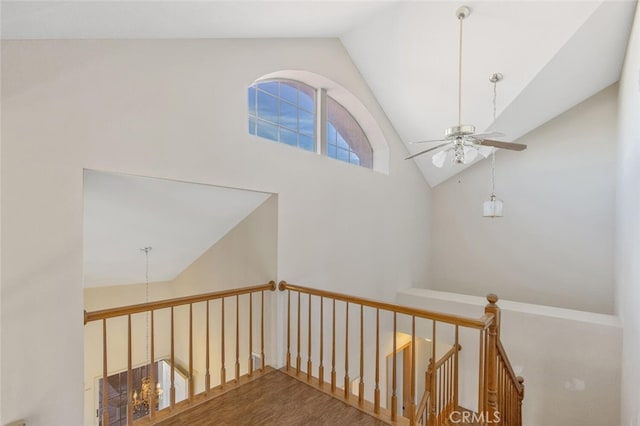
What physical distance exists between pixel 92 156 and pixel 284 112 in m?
2.05

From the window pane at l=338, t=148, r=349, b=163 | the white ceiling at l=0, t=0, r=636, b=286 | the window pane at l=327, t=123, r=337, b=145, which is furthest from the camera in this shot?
the window pane at l=338, t=148, r=349, b=163

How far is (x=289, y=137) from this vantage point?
352 cm

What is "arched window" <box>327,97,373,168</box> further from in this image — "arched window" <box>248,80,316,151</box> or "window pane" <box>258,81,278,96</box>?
"window pane" <box>258,81,278,96</box>

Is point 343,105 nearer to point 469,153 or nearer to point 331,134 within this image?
point 331,134

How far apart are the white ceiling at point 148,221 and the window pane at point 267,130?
68 centimetres

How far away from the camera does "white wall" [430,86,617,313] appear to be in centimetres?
453

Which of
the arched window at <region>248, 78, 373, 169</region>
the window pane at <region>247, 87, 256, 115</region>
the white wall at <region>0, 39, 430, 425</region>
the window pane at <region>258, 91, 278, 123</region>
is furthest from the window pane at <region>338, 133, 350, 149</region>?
the window pane at <region>247, 87, 256, 115</region>

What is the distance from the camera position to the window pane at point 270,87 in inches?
129

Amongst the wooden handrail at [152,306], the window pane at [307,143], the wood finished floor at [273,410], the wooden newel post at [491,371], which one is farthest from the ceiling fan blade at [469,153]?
the wood finished floor at [273,410]

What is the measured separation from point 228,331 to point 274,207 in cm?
178

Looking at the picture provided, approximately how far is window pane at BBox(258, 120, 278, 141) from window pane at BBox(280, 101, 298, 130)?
0.15 metres

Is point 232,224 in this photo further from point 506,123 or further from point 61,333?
A: point 506,123

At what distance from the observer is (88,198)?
7.47 feet

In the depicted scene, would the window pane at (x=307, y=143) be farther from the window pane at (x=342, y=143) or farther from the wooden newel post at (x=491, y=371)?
the wooden newel post at (x=491, y=371)
